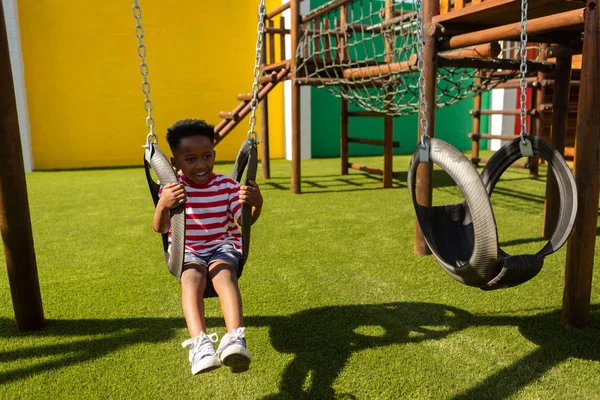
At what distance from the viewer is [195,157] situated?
215 centimetres

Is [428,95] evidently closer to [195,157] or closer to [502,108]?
[195,157]

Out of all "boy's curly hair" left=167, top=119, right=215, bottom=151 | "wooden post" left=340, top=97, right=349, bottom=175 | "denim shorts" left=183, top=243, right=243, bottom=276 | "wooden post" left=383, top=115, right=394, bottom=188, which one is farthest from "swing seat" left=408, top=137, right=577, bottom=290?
"wooden post" left=340, top=97, right=349, bottom=175

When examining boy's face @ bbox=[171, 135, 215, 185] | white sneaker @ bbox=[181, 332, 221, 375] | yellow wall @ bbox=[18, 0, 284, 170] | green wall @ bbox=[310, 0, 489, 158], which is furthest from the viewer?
green wall @ bbox=[310, 0, 489, 158]

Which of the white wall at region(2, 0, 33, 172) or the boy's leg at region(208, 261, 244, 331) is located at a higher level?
the white wall at region(2, 0, 33, 172)

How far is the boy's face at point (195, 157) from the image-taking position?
2121 millimetres

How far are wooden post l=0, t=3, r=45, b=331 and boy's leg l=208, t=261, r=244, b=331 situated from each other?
0.98 m

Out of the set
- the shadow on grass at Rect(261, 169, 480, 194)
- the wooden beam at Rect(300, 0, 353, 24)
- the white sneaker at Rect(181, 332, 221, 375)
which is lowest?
the shadow on grass at Rect(261, 169, 480, 194)

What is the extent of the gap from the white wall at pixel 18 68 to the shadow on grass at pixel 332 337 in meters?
6.88

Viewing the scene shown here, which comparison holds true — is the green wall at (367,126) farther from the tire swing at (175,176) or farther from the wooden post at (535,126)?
the tire swing at (175,176)

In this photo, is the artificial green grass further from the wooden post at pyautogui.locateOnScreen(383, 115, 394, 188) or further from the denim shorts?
the wooden post at pyautogui.locateOnScreen(383, 115, 394, 188)

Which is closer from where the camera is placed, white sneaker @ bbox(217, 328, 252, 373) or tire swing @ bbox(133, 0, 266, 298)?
white sneaker @ bbox(217, 328, 252, 373)

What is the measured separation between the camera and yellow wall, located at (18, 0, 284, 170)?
879cm

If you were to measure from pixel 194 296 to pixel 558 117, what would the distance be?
3056mm

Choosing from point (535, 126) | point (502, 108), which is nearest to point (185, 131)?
point (535, 126)
